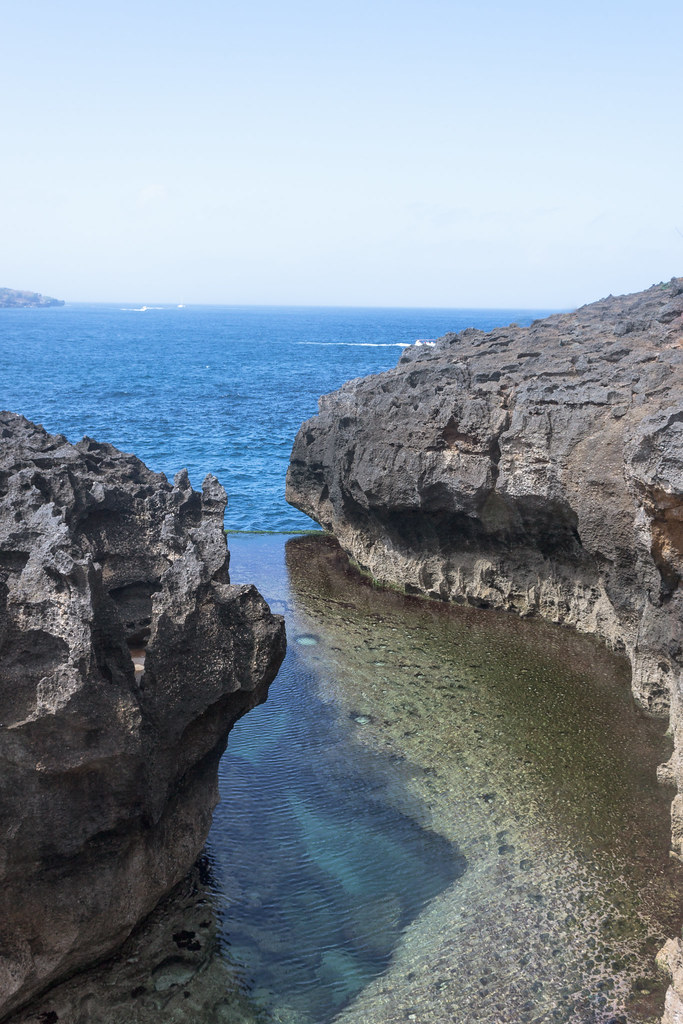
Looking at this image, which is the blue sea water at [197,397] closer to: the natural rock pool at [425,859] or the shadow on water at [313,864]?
the natural rock pool at [425,859]

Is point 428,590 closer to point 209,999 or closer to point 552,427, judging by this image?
point 552,427

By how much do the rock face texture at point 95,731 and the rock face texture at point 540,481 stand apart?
636cm

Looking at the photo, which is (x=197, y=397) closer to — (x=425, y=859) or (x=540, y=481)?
(x=540, y=481)

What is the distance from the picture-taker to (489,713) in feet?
51.5

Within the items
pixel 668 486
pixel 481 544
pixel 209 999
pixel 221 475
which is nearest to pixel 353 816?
pixel 209 999

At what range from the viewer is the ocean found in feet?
31.1

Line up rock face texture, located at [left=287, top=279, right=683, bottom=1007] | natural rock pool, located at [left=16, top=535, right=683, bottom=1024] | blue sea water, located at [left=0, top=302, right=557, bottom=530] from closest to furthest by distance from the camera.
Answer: natural rock pool, located at [left=16, top=535, right=683, bottom=1024]
rock face texture, located at [left=287, top=279, right=683, bottom=1007]
blue sea water, located at [left=0, top=302, right=557, bottom=530]

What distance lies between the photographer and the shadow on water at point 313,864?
9945mm

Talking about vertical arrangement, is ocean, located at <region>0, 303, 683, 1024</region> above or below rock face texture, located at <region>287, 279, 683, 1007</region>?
below

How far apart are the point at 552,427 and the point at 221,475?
2305 cm

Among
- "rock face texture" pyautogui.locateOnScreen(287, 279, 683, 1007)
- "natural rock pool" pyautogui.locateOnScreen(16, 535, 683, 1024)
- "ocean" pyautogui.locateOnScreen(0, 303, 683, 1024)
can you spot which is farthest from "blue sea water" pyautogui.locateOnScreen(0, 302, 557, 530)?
"natural rock pool" pyautogui.locateOnScreen(16, 535, 683, 1024)

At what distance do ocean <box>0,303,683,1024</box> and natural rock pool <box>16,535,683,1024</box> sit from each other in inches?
1.3

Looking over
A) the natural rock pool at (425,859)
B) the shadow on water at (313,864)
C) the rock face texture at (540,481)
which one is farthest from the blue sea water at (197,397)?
the shadow on water at (313,864)

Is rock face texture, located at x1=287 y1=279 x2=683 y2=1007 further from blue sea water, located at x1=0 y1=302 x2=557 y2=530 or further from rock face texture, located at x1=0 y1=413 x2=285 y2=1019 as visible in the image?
blue sea water, located at x1=0 y1=302 x2=557 y2=530
